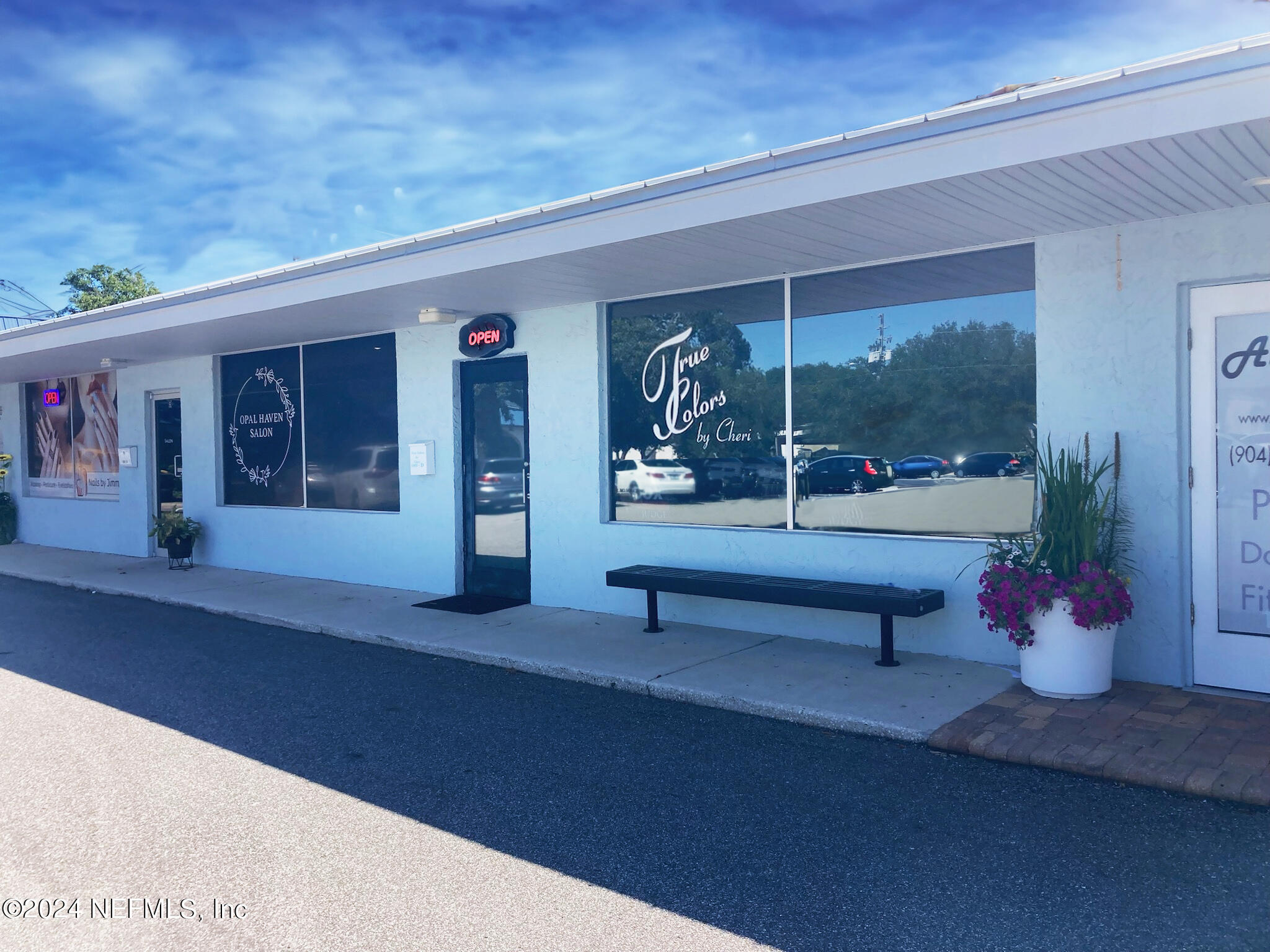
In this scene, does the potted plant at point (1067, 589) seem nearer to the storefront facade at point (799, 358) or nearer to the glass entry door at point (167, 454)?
the storefront facade at point (799, 358)

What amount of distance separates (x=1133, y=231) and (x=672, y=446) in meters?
3.78

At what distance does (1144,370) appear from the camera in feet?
19.3

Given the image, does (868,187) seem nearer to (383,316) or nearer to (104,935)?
(104,935)

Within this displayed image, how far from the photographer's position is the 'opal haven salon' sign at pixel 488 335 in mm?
9195

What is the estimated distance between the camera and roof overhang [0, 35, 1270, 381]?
4289mm

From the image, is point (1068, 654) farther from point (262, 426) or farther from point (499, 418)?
point (262, 426)

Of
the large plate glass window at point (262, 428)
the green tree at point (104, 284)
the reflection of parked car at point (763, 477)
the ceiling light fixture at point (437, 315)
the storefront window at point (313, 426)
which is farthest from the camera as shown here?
the green tree at point (104, 284)

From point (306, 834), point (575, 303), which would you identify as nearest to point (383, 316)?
point (575, 303)

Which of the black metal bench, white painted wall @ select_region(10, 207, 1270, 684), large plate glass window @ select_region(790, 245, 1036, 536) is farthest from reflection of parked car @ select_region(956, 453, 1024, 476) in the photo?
the black metal bench

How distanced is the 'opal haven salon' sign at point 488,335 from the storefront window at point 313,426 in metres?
1.35

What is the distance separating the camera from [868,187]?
5.10 m

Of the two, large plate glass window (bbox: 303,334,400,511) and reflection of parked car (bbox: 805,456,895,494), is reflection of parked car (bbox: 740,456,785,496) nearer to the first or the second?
reflection of parked car (bbox: 805,456,895,494)

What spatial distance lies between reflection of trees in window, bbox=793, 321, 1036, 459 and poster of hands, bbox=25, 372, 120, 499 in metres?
11.5

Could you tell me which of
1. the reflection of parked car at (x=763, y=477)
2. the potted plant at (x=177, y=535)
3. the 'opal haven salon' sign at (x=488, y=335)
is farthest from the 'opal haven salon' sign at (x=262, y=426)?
the reflection of parked car at (x=763, y=477)
